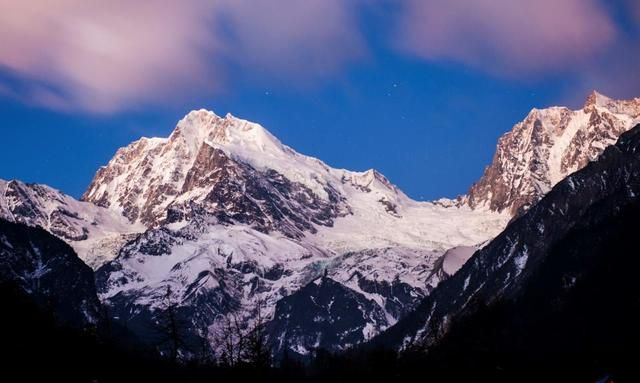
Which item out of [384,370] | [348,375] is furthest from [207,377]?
[384,370]

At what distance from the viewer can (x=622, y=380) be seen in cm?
11719

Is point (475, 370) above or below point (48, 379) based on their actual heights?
above

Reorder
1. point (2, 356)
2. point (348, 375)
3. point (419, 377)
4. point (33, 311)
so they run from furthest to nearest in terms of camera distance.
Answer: point (348, 375) < point (419, 377) < point (33, 311) < point (2, 356)

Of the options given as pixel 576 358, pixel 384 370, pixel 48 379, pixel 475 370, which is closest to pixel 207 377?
pixel 384 370

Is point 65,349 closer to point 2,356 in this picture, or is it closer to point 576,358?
point 2,356

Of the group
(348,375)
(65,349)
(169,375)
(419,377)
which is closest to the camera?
(65,349)

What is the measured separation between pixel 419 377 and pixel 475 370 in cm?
978

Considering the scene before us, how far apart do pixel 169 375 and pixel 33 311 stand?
32560mm

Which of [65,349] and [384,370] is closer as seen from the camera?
[65,349]

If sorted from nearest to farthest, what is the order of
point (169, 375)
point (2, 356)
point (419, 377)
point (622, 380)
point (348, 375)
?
point (2, 356) < point (622, 380) < point (419, 377) < point (169, 375) < point (348, 375)

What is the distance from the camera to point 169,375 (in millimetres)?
177875

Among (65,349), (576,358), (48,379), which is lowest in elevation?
(48,379)

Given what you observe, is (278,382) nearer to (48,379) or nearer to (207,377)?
(207,377)

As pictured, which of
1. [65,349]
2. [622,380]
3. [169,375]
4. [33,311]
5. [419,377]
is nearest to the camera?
[622,380]
